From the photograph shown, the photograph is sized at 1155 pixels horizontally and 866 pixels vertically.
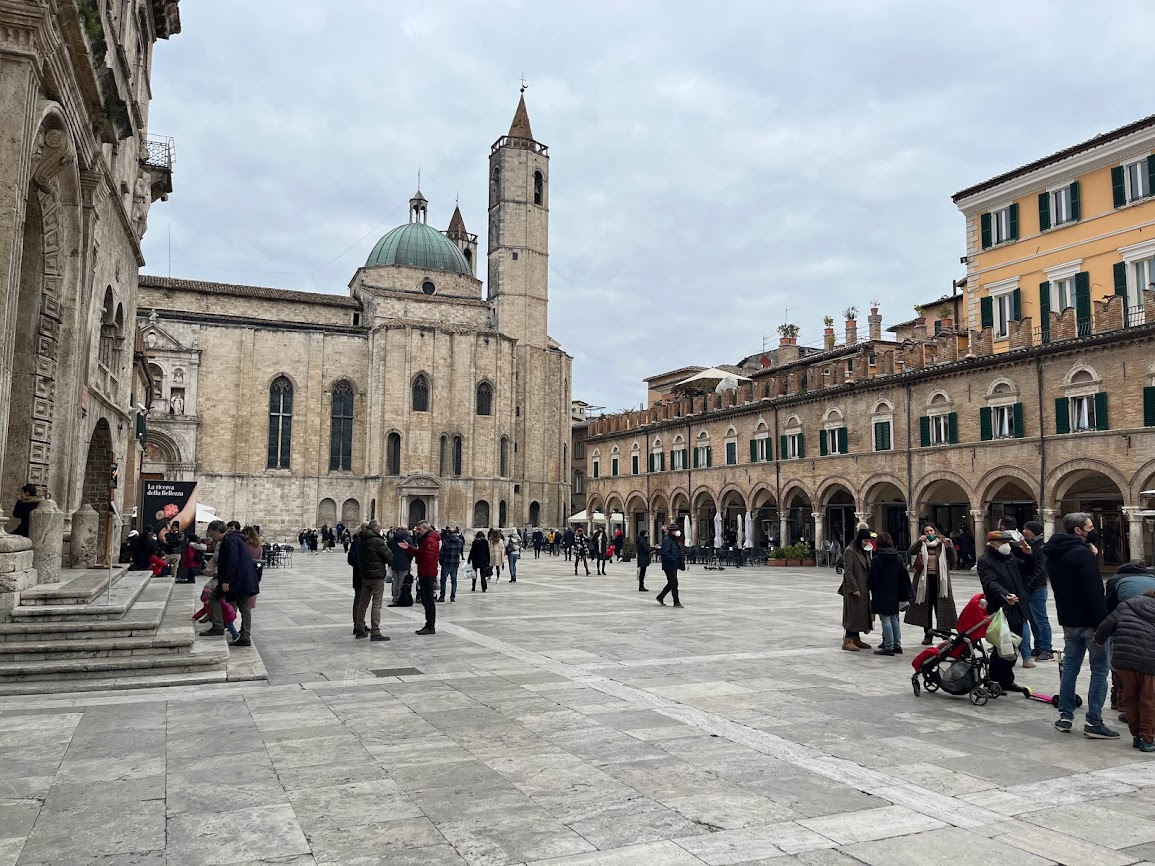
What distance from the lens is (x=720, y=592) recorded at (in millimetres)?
19609

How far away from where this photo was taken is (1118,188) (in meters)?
24.8

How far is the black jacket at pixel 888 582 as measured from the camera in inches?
396

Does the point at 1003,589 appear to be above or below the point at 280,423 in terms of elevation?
below

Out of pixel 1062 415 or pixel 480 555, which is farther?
pixel 1062 415

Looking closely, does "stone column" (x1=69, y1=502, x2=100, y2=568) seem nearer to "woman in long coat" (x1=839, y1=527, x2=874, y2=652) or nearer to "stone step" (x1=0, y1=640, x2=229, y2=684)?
"stone step" (x1=0, y1=640, x2=229, y2=684)

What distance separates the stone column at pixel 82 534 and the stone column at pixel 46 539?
2.48 m

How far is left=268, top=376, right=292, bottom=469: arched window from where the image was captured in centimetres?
5369

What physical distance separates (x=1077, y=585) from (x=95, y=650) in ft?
30.3

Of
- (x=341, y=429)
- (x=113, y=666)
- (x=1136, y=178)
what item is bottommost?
(x=113, y=666)

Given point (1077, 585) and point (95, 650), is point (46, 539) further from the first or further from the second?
point (1077, 585)

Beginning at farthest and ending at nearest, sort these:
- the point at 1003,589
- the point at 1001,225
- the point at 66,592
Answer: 1. the point at 1001,225
2. the point at 66,592
3. the point at 1003,589

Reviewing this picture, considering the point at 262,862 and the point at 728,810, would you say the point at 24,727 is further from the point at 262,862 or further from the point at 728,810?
the point at 728,810

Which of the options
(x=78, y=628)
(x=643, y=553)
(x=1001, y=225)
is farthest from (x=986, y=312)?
(x=78, y=628)

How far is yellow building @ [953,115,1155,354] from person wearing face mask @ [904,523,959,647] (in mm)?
17295
